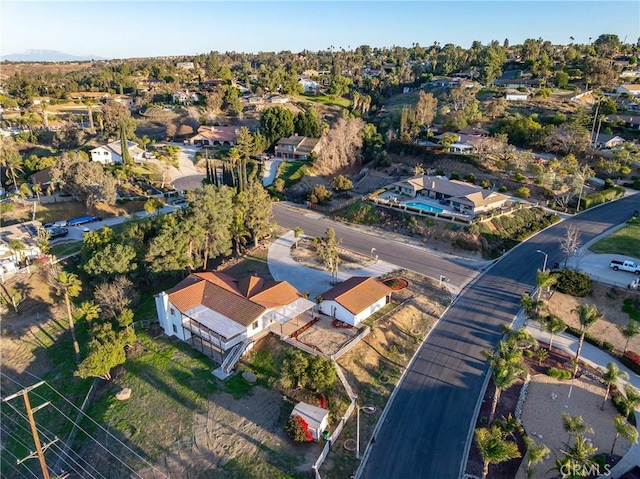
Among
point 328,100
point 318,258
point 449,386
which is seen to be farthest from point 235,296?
point 328,100

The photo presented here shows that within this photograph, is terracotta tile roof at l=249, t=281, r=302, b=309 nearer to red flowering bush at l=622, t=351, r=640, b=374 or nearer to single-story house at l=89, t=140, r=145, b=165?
red flowering bush at l=622, t=351, r=640, b=374

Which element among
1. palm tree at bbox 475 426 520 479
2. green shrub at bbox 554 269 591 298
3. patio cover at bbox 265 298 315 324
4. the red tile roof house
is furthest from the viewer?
green shrub at bbox 554 269 591 298

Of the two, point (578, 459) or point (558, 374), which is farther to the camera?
point (558, 374)

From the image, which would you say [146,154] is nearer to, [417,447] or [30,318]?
[30,318]

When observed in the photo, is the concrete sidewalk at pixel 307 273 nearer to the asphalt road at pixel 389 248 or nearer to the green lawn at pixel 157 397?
the asphalt road at pixel 389 248

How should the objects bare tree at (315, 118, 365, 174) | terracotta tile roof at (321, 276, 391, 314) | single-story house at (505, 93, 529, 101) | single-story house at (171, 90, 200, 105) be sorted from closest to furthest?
terracotta tile roof at (321, 276, 391, 314) < bare tree at (315, 118, 365, 174) < single-story house at (505, 93, 529, 101) < single-story house at (171, 90, 200, 105)

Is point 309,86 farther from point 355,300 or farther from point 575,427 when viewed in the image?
point 575,427

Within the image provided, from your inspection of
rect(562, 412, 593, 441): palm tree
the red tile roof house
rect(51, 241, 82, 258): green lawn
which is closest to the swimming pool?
the red tile roof house

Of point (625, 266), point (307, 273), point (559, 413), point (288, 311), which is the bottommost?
point (559, 413)

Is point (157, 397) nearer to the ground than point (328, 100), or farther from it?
nearer to the ground
